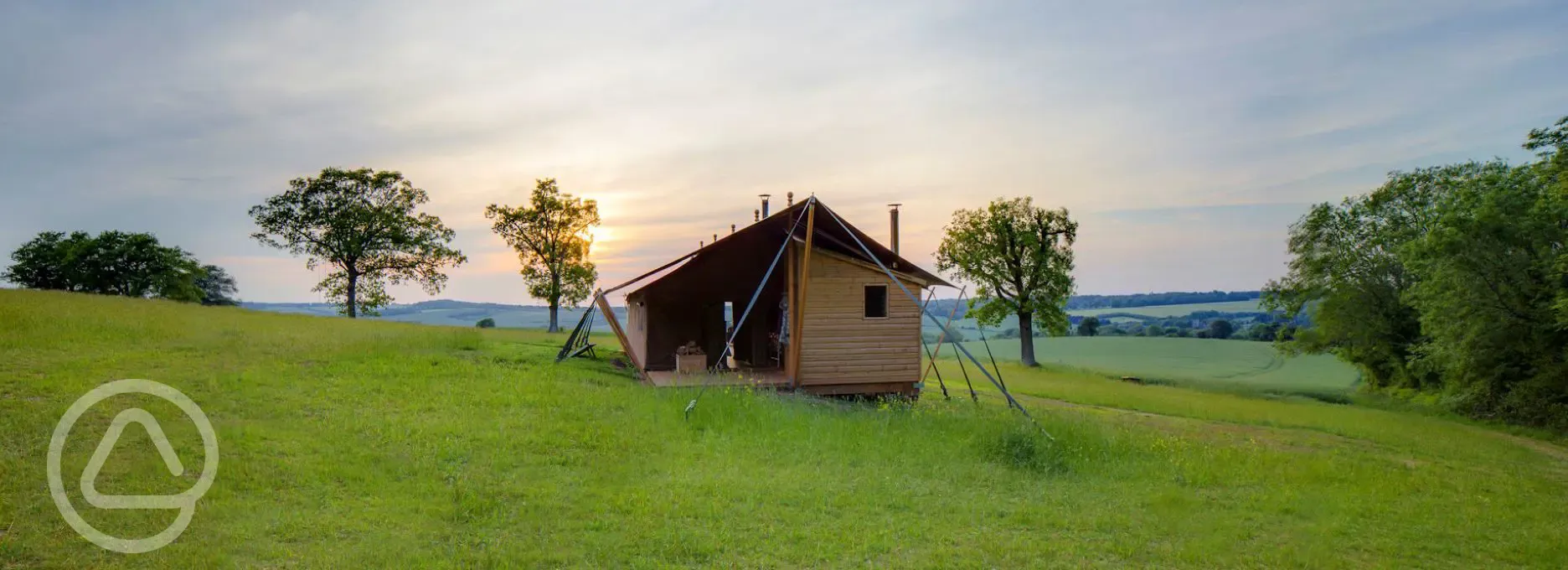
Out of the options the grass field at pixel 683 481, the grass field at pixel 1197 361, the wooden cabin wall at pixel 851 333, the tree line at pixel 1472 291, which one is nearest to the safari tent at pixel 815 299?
the wooden cabin wall at pixel 851 333

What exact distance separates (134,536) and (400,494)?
2.12m

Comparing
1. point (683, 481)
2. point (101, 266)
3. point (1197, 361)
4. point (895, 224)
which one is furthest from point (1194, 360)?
point (101, 266)

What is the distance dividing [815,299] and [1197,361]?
31380 millimetres

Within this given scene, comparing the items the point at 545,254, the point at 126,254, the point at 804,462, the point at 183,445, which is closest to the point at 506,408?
the point at 183,445

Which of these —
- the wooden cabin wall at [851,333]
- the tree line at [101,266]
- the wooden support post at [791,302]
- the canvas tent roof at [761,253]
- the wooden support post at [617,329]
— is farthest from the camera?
the tree line at [101,266]

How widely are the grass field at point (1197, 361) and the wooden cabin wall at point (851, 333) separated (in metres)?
10.6

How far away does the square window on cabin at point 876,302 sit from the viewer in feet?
57.2

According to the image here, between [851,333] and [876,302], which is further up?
[876,302]

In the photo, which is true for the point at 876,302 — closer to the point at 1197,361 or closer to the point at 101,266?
the point at 1197,361

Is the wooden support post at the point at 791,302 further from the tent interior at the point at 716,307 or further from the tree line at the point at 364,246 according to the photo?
the tree line at the point at 364,246

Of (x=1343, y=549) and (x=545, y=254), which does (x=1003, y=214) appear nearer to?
(x=545, y=254)

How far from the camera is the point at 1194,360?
40219 mm

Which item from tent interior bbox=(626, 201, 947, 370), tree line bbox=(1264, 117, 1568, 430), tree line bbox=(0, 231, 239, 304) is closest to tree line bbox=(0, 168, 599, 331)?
tree line bbox=(0, 231, 239, 304)

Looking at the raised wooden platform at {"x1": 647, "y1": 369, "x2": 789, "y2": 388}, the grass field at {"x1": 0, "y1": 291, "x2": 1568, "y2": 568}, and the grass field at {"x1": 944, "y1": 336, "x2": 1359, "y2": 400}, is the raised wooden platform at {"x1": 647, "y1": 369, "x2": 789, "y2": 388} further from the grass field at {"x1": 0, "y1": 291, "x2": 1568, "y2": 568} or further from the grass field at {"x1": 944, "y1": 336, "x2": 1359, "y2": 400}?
Result: the grass field at {"x1": 944, "y1": 336, "x2": 1359, "y2": 400}
